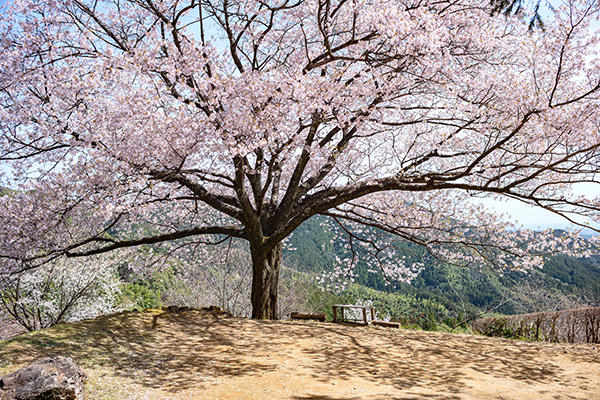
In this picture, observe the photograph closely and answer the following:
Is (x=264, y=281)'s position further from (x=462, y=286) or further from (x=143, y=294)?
(x=462, y=286)

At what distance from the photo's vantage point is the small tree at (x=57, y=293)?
1076cm

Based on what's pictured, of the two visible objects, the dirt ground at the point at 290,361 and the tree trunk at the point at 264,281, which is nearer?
the dirt ground at the point at 290,361

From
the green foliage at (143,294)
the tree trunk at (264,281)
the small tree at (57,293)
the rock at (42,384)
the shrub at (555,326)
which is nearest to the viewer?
the rock at (42,384)

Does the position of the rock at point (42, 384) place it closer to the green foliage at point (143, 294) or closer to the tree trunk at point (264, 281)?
the tree trunk at point (264, 281)

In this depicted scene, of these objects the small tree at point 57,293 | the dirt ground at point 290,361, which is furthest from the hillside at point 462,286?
the dirt ground at point 290,361

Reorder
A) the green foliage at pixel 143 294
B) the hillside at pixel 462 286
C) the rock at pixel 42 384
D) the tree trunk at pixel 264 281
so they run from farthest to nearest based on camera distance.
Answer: the hillside at pixel 462 286
the green foliage at pixel 143 294
the tree trunk at pixel 264 281
the rock at pixel 42 384

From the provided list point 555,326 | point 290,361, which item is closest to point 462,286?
point 555,326

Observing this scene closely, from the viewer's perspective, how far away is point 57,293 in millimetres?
11539

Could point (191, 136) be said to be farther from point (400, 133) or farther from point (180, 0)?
point (400, 133)

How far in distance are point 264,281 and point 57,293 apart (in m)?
7.50

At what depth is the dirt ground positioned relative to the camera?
14.3 ft

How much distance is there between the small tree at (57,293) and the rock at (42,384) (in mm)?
7699

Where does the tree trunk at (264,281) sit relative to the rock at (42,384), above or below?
above

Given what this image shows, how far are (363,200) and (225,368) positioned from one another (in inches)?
241
